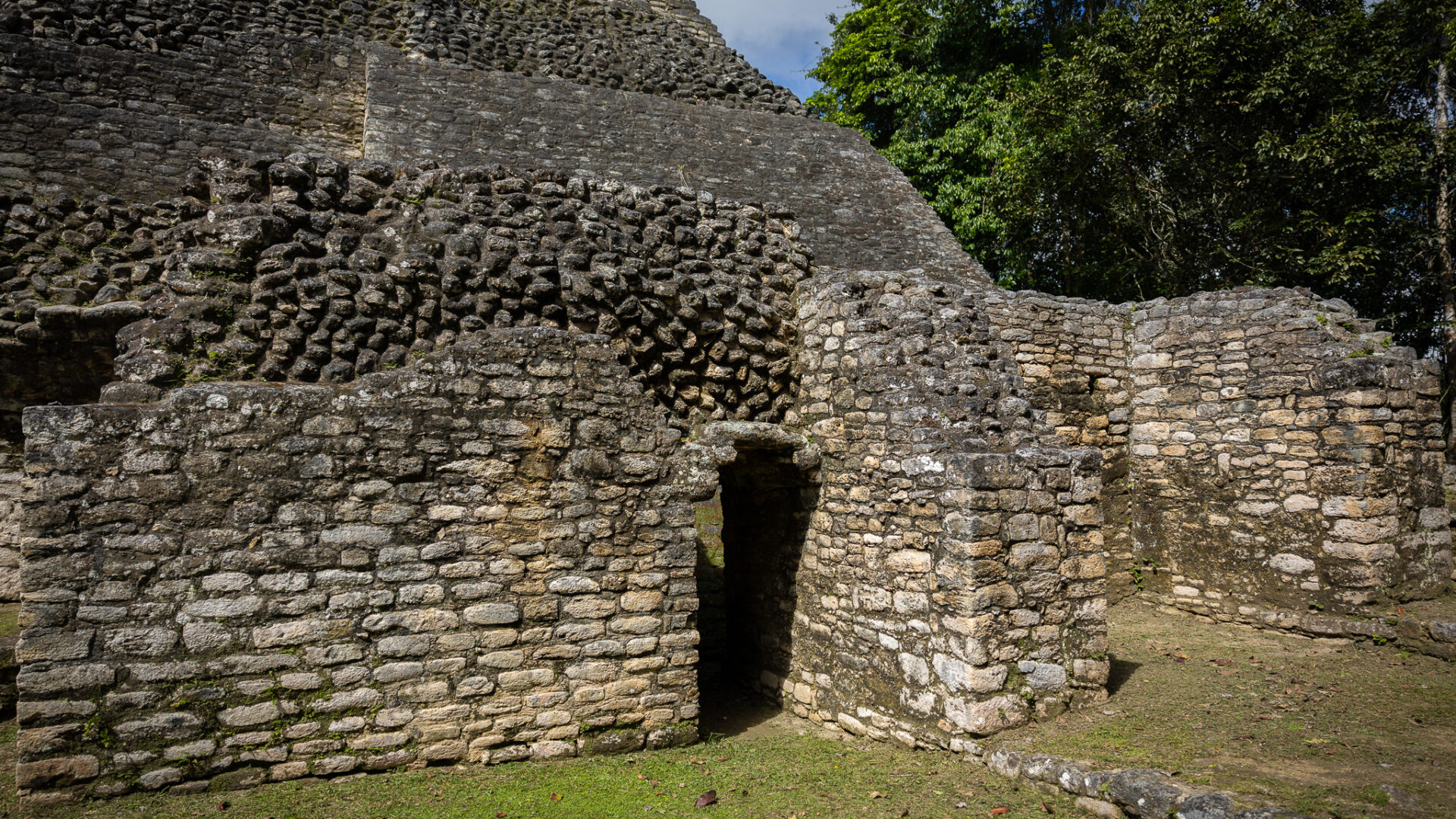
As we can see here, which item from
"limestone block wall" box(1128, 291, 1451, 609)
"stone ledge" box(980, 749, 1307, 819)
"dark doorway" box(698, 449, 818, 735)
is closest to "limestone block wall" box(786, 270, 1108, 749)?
"dark doorway" box(698, 449, 818, 735)

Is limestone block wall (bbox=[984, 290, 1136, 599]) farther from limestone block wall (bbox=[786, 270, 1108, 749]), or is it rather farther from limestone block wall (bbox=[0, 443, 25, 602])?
limestone block wall (bbox=[0, 443, 25, 602])

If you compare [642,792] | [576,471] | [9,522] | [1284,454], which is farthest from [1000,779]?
[9,522]

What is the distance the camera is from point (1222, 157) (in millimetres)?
14141

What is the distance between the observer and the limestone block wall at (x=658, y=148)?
1185cm

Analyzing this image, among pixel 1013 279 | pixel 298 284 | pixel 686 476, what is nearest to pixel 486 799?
pixel 686 476

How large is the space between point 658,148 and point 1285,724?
11641 mm

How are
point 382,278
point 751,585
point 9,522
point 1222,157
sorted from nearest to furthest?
point 382,278
point 9,522
point 751,585
point 1222,157

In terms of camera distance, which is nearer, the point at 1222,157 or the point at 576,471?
the point at 576,471

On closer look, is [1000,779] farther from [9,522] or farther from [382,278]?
[9,522]

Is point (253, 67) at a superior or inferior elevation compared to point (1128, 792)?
superior

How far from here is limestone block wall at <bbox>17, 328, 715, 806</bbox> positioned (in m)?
4.35

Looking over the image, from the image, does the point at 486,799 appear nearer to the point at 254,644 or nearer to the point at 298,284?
the point at 254,644

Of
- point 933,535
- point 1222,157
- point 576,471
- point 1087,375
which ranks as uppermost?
point 1222,157

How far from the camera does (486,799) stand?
15.1ft
